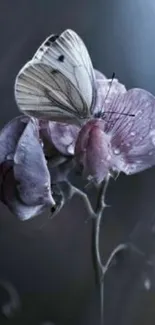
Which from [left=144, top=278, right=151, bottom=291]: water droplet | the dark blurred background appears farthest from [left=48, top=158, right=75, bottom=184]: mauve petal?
[left=144, top=278, right=151, bottom=291]: water droplet

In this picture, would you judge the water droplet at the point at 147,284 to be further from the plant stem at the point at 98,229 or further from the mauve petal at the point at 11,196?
the mauve petal at the point at 11,196

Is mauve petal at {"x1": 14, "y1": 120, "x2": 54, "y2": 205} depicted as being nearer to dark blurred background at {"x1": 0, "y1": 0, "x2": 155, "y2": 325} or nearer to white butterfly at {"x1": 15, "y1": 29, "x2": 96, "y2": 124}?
white butterfly at {"x1": 15, "y1": 29, "x2": 96, "y2": 124}

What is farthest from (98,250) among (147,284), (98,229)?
(147,284)

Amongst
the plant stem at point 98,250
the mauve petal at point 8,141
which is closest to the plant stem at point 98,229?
the plant stem at point 98,250

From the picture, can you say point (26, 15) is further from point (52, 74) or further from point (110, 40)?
point (52, 74)

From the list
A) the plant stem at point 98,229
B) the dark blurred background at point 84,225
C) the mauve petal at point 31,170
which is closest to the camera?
the mauve petal at point 31,170

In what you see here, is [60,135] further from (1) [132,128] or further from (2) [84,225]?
(2) [84,225]
